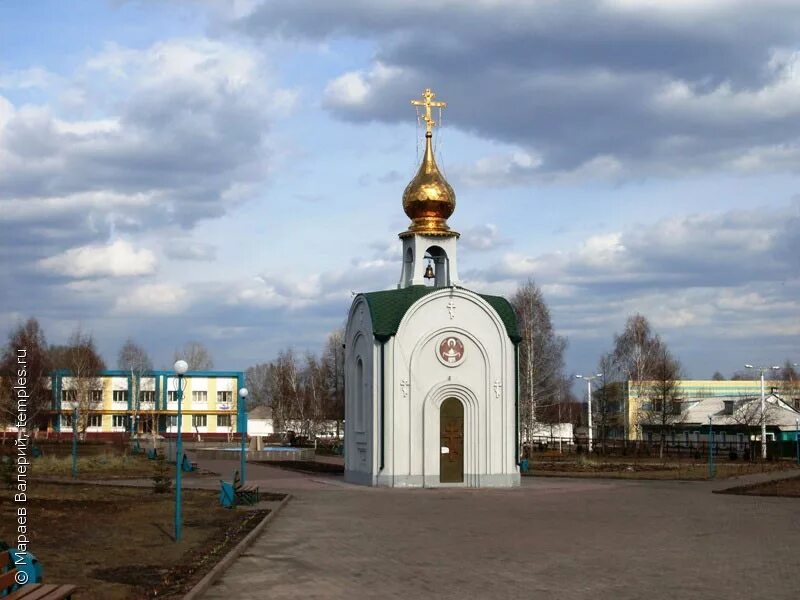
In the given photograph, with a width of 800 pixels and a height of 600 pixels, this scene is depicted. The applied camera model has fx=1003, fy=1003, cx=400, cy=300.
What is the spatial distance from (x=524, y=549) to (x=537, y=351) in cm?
3543

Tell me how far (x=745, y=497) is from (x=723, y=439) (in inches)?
1455

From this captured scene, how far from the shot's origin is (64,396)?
72.5m

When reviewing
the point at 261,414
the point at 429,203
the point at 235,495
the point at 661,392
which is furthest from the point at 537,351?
the point at 261,414

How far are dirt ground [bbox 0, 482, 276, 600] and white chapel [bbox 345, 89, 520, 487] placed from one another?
19.5ft

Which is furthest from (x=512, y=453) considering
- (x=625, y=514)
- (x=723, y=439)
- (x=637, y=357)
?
(x=723, y=439)

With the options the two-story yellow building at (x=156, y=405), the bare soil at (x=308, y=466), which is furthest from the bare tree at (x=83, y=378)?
the bare soil at (x=308, y=466)

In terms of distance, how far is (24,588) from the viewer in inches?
347

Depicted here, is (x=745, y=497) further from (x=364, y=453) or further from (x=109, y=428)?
(x=109, y=428)

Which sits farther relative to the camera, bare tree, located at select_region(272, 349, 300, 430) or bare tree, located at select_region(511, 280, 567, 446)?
bare tree, located at select_region(272, 349, 300, 430)

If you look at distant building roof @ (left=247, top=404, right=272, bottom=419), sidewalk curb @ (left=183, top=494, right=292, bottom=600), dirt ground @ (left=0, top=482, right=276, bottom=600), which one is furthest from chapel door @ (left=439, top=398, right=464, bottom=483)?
distant building roof @ (left=247, top=404, right=272, bottom=419)

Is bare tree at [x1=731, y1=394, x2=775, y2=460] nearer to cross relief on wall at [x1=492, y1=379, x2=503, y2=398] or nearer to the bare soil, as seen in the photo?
the bare soil

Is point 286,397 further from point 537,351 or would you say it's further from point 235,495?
point 235,495

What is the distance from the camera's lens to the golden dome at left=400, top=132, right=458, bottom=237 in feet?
102

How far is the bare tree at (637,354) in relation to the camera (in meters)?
56.6
